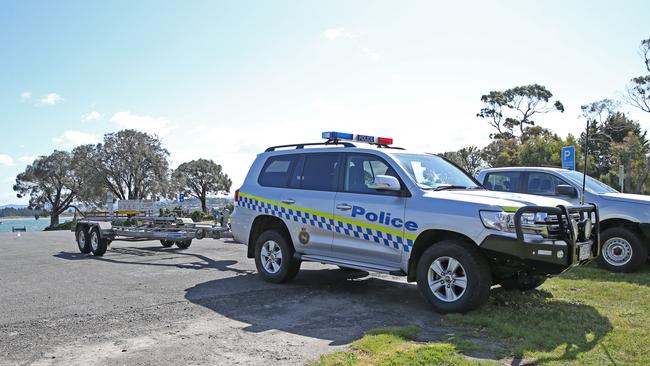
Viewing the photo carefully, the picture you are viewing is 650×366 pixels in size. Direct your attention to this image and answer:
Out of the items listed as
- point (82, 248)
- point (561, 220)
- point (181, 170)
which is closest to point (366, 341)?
point (561, 220)

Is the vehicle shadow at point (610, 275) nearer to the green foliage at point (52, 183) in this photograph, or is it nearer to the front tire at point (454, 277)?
the front tire at point (454, 277)

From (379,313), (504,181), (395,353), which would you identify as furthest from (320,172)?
(504,181)

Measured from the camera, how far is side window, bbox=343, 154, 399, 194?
674 cm

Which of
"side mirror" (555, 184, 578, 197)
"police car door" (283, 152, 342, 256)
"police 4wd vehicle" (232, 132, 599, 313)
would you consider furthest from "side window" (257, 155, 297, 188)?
"side mirror" (555, 184, 578, 197)

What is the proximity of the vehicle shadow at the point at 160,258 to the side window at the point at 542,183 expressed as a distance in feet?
18.0

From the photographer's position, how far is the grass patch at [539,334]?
4238 millimetres

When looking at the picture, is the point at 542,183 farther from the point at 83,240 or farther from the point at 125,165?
the point at 125,165

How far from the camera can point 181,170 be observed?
69.7 m

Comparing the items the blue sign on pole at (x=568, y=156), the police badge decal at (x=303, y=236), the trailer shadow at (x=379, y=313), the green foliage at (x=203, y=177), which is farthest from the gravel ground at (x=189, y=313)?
the green foliage at (x=203, y=177)

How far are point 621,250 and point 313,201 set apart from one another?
17.7 feet

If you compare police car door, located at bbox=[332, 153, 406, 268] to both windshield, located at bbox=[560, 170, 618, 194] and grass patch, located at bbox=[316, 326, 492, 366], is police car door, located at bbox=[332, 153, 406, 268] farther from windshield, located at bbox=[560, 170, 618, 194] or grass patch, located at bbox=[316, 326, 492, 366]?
windshield, located at bbox=[560, 170, 618, 194]

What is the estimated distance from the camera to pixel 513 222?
17.9ft

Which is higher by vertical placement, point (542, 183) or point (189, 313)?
point (542, 183)

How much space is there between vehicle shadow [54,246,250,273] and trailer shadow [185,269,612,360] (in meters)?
1.99
